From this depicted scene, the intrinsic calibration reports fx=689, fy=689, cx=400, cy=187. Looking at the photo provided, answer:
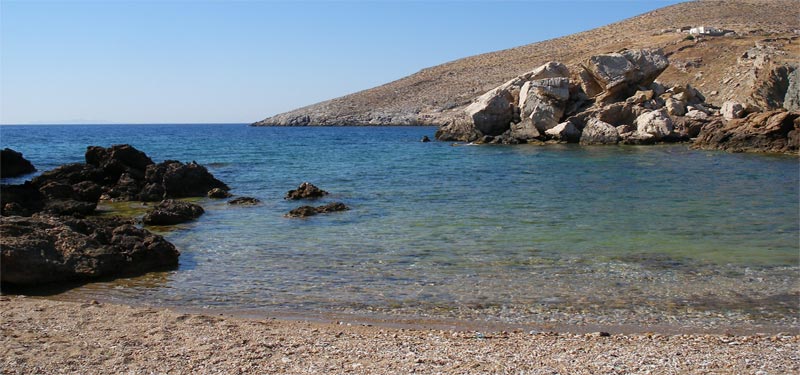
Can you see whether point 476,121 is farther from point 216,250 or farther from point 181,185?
A: point 216,250

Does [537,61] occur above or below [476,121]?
above

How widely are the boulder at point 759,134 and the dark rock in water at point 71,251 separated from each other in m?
29.9

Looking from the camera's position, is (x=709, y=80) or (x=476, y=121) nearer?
(x=476, y=121)

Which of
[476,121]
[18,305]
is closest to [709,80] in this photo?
[476,121]

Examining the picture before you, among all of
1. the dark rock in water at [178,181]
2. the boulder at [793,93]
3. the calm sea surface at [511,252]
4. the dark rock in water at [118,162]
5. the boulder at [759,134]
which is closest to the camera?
the calm sea surface at [511,252]

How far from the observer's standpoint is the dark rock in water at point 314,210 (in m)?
16.4

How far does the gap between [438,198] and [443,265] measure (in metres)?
8.81

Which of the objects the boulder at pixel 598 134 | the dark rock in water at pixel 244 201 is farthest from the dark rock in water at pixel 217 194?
the boulder at pixel 598 134

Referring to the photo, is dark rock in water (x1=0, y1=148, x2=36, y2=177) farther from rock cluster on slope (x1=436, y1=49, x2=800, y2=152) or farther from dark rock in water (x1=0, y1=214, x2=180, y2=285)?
rock cluster on slope (x1=436, y1=49, x2=800, y2=152)

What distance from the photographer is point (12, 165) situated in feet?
91.7

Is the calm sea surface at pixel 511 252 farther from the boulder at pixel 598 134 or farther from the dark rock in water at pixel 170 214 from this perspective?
the boulder at pixel 598 134

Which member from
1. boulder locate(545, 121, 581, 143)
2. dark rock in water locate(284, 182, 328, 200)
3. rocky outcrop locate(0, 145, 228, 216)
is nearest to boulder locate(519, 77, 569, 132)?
boulder locate(545, 121, 581, 143)

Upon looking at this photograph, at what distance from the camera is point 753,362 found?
20.0ft

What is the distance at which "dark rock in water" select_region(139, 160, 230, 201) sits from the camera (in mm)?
21062
